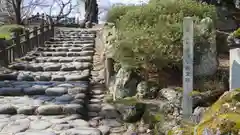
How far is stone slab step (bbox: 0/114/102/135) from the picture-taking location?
14.6 feet

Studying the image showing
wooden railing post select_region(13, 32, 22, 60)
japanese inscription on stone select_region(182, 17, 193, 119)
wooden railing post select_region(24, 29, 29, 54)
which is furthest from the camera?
wooden railing post select_region(24, 29, 29, 54)

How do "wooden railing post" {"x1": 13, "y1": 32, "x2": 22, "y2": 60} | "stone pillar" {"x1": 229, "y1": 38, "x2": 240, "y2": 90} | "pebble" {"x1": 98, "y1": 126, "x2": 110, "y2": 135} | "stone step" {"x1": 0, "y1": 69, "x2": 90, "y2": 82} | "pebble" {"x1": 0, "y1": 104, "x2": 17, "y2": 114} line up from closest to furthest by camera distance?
1. "stone pillar" {"x1": 229, "y1": 38, "x2": 240, "y2": 90}
2. "pebble" {"x1": 98, "y1": 126, "x2": 110, "y2": 135}
3. "pebble" {"x1": 0, "y1": 104, "x2": 17, "y2": 114}
4. "stone step" {"x1": 0, "y1": 69, "x2": 90, "y2": 82}
5. "wooden railing post" {"x1": 13, "y1": 32, "x2": 22, "y2": 60}

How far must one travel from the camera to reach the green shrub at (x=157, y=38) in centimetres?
528

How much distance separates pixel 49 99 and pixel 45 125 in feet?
4.46

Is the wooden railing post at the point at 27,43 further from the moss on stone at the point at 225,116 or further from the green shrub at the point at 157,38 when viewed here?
the moss on stone at the point at 225,116

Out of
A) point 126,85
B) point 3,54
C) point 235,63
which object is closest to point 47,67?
point 3,54

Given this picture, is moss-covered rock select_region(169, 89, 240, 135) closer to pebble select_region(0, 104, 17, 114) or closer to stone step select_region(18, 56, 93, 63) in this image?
pebble select_region(0, 104, 17, 114)

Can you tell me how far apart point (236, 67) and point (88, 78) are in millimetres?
4800

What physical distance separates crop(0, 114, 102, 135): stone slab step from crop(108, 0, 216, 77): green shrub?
152 centimetres

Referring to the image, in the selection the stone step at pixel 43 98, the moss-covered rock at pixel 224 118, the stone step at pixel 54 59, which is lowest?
the stone step at pixel 43 98

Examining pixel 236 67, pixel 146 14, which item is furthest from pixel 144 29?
pixel 236 67

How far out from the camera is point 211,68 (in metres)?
5.36

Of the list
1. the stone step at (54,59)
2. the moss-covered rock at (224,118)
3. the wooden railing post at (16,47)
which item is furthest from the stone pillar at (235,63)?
the wooden railing post at (16,47)

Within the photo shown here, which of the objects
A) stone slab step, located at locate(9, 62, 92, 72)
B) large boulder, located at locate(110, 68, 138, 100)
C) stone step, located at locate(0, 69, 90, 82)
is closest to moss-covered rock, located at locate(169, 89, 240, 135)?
large boulder, located at locate(110, 68, 138, 100)
